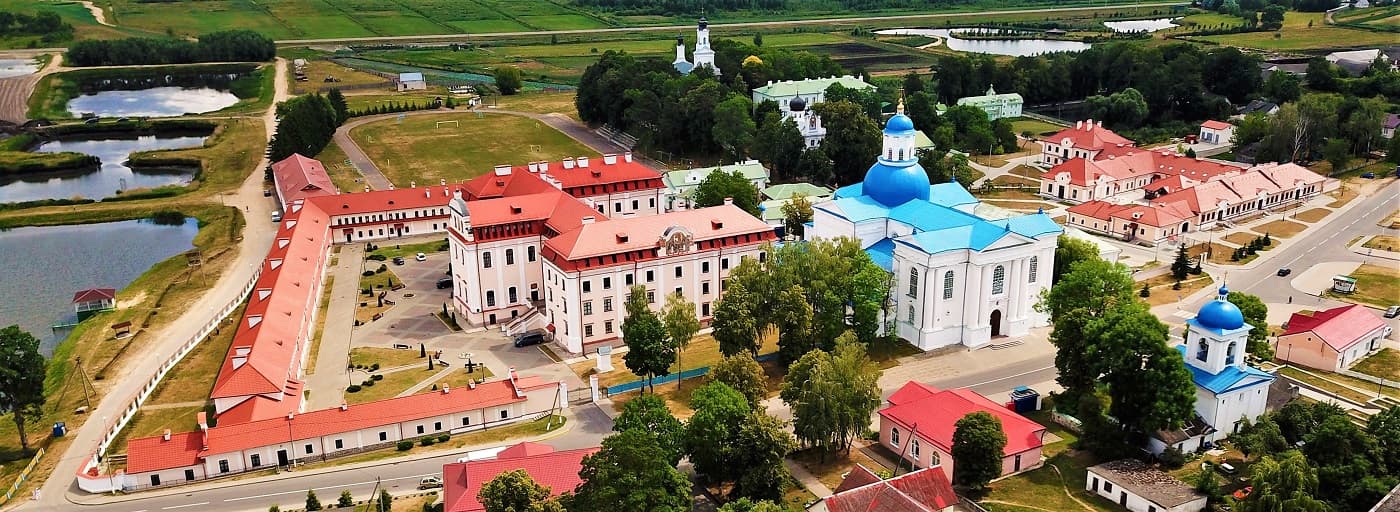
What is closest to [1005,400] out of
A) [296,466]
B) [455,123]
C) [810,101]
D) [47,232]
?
[296,466]

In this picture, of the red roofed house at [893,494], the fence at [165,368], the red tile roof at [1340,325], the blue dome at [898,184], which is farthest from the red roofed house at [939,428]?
the fence at [165,368]

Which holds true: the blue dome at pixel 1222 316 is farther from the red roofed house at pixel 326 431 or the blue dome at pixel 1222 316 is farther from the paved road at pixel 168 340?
the paved road at pixel 168 340

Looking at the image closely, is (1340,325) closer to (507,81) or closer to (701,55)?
(701,55)

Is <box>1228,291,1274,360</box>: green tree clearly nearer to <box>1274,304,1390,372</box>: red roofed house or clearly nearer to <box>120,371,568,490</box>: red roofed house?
<box>1274,304,1390,372</box>: red roofed house

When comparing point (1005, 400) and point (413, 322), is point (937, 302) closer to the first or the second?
point (1005, 400)

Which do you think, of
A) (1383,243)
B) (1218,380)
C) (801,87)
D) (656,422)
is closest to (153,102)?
(801,87)

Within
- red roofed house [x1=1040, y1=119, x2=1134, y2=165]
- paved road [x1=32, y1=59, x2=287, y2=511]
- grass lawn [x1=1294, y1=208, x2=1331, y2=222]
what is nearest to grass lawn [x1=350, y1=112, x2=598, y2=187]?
paved road [x1=32, y1=59, x2=287, y2=511]
